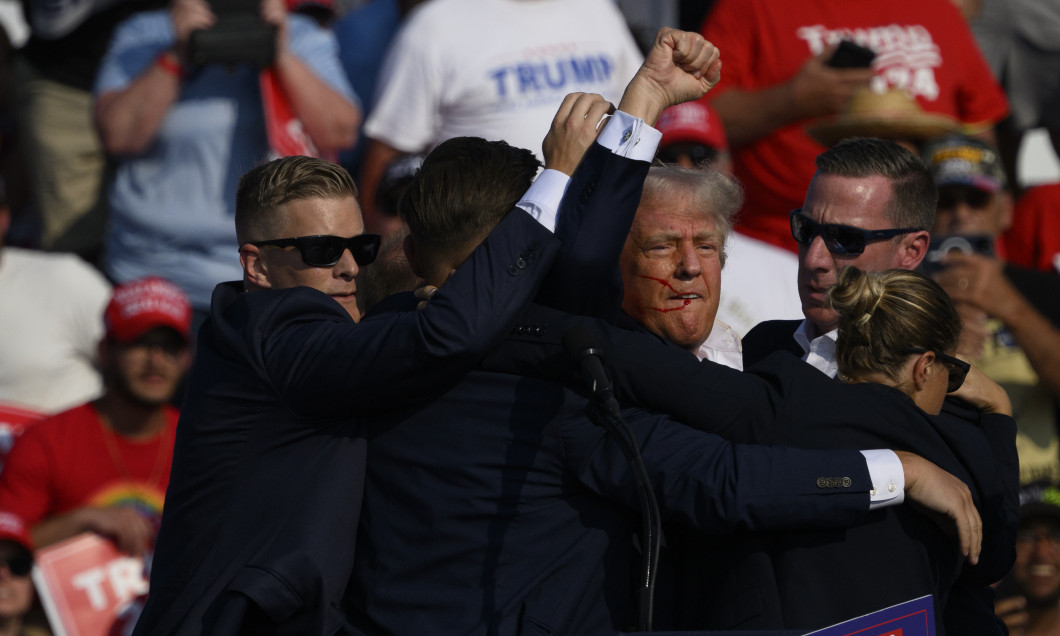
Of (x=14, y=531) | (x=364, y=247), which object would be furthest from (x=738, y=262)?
(x=14, y=531)

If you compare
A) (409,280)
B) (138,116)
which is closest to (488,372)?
(409,280)

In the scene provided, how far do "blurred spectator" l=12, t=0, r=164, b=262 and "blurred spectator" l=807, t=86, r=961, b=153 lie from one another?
317 centimetres

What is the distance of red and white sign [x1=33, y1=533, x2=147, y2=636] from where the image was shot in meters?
5.36

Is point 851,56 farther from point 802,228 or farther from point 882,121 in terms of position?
point 802,228

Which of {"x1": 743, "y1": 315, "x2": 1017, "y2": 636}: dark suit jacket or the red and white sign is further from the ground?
{"x1": 743, "y1": 315, "x2": 1017, "y2": 636}: dark suit jacket

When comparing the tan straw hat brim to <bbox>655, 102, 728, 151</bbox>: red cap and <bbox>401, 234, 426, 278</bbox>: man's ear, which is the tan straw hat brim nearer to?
<bbox>655, 102, 728, 151</bbox>: red cap

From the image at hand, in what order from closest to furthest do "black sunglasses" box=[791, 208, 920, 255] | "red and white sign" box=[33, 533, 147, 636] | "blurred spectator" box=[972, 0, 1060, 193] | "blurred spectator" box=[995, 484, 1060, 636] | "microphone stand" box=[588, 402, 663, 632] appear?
"microphone stand" box=[588, 402, 663, 632] < "black sunglasses" box=[791, 208, 920, 255] < "red and white sign" box=[33, 533, 147, 636] < "blurred spectator" box=[995, 484, 1060, 636] < "blurred spectator" box=[972, 0, 1060, 193]

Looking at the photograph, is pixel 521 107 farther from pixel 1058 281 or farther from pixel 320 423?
pixel 320 423

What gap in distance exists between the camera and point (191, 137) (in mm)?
6258

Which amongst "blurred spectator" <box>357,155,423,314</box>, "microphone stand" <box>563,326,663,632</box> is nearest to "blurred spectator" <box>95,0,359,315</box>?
"blurred spectator" <box>357,155,423,314</box>

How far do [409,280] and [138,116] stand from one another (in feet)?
8.46

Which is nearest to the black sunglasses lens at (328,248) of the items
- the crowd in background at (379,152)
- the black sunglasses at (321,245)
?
the black sunglasses at (321,245)

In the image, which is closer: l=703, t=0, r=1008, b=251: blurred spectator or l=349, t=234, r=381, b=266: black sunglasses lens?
l=349, t=234, r=381, b=266: black sunglasses lens

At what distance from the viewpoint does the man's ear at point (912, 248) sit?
12.7 feet
